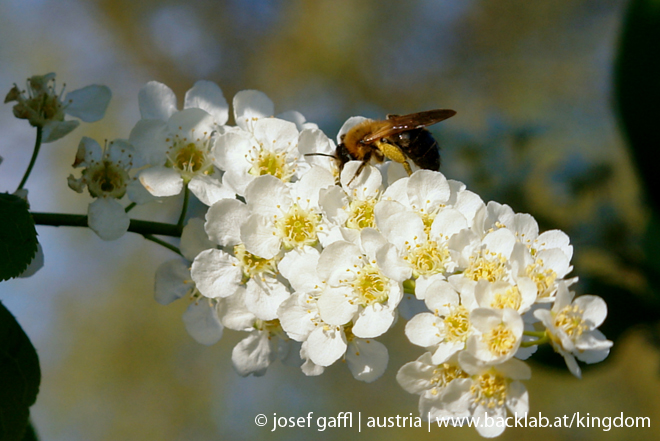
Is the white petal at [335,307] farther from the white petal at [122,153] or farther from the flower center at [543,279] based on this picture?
the white petal at [122,153]

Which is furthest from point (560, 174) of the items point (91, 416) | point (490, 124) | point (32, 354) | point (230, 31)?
point (91, 416)

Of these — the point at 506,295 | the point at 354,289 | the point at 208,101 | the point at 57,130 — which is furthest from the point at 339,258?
the point at 57,130

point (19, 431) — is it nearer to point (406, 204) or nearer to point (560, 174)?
point (406, 204)

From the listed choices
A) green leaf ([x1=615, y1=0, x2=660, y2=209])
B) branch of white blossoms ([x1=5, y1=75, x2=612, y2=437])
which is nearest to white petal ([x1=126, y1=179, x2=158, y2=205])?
branch of white blossoms ([x1=5, y1=75, x2=612, y2=437])

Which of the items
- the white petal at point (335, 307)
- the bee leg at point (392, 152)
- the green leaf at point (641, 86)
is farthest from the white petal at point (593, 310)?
the green leaf at point (641, 86)

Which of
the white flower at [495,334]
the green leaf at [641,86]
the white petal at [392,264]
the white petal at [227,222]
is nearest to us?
the white flower at [495,334]

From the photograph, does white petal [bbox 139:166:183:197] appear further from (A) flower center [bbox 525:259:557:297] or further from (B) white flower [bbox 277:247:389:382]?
(A) flower center [bbox 525:259:557:297]
